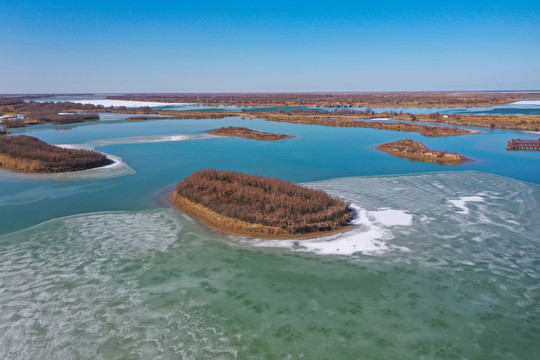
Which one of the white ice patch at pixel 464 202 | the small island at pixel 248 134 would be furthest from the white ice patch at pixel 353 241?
the small island at pixel 248 134

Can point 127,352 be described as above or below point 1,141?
below

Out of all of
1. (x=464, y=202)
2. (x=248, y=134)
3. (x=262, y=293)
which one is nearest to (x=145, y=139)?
(x=248, y=134)

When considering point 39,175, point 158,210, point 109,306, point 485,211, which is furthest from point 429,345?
point 39,175

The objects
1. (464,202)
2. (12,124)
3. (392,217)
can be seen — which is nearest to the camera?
(392,217)

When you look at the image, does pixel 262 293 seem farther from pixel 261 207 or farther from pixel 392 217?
pixel 392 217

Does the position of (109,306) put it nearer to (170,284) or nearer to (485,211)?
(170,284)

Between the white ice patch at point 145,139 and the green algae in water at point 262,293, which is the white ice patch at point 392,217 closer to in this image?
the green algae in water at point 262,293
